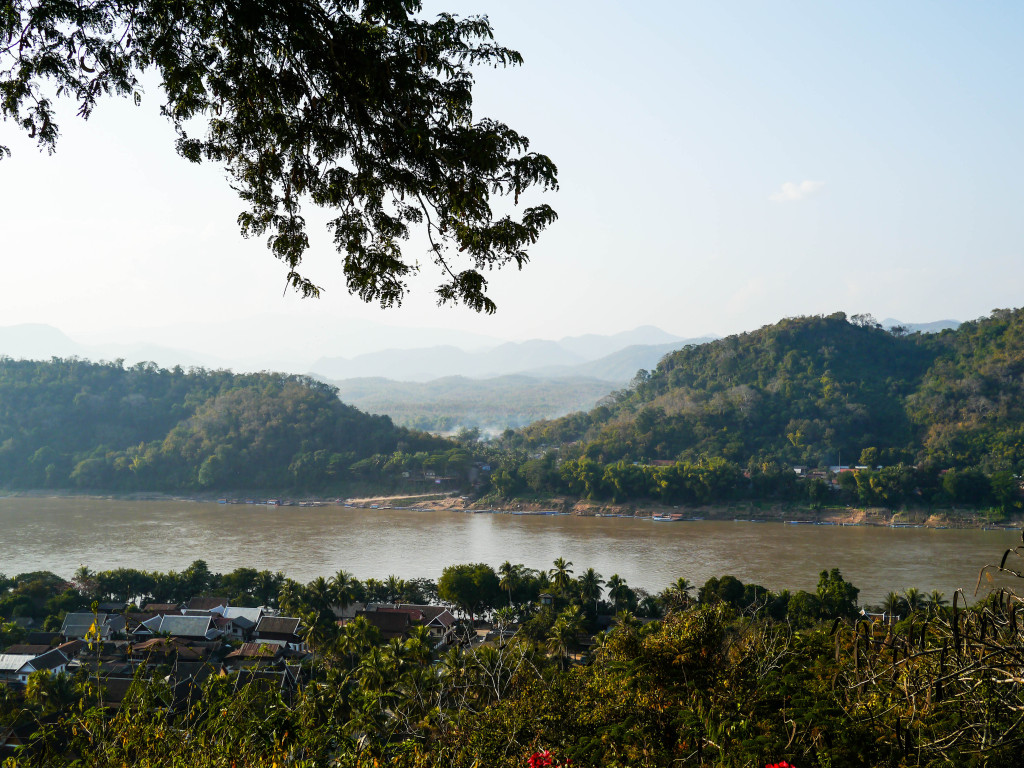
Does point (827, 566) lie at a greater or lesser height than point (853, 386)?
lesser

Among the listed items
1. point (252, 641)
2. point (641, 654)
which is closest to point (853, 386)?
point (252, 641)

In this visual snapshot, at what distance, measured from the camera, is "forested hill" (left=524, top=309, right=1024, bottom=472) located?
2941cm

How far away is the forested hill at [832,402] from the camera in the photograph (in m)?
29.4

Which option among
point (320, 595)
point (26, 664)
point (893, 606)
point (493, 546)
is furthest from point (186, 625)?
point (893, 606)

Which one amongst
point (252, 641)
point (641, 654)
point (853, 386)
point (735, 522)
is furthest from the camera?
point (853, 386)

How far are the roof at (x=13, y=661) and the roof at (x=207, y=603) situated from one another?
353 centimetres

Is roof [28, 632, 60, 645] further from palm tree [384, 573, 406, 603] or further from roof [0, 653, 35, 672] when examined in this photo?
palm tree [384, 573, 406, 603]

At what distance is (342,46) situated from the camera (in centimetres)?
229

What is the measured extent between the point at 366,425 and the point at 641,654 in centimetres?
3303

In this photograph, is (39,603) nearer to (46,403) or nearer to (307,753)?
(307,753)

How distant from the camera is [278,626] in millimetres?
11203

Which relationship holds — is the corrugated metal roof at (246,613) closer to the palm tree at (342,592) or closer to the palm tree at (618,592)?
the palm tree at (342,592)

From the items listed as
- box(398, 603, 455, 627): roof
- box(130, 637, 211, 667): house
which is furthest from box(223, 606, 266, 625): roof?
box(398, 603, 455, 627): roof

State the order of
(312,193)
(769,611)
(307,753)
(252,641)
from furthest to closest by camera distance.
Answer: (769,611) → (252,641) → (312,193) → (307,753)
